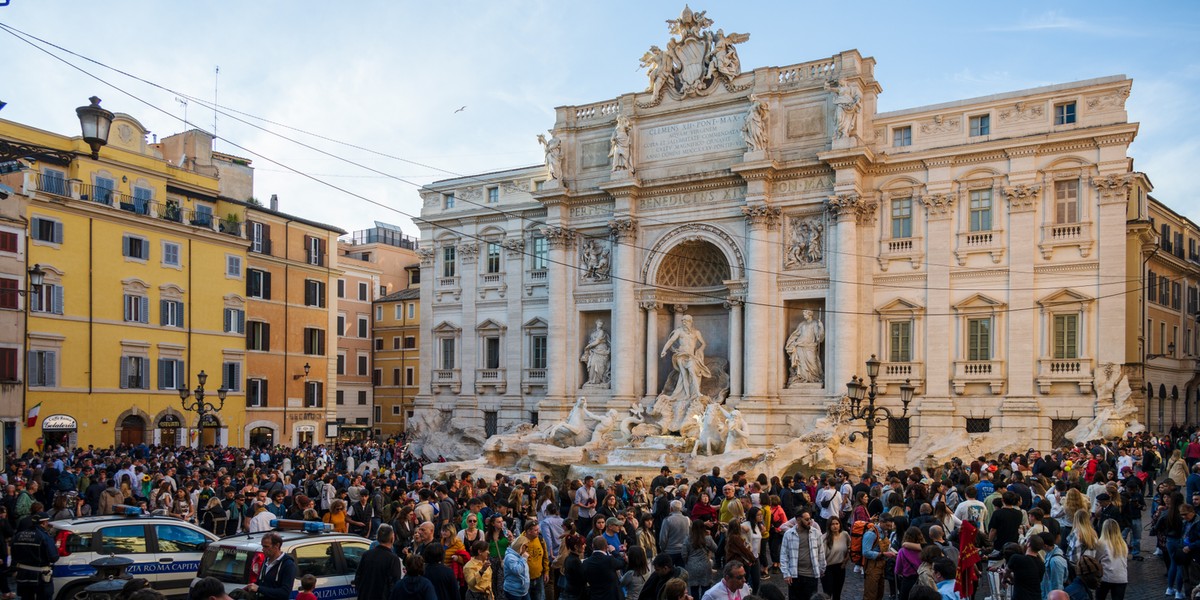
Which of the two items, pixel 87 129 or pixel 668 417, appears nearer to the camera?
pixel 87 129

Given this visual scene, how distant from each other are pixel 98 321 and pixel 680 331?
21.3 m

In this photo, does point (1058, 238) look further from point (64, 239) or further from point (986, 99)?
point (64, 239)

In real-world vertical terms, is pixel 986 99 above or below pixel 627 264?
above

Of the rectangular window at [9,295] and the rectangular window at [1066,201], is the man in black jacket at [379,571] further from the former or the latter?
the rectangular window at [9,295]

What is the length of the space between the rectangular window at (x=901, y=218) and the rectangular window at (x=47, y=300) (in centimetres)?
2899

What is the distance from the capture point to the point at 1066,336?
100 feet

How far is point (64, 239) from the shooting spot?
3541cm

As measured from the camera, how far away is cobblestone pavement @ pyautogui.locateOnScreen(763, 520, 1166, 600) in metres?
14.2

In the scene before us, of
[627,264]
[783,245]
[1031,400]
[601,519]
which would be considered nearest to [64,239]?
[627,264]

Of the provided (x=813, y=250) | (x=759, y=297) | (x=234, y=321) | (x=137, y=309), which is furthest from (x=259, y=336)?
→ (x=813, y=250)

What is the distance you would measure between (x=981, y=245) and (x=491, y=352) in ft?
65.8

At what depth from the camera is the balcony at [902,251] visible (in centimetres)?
3250

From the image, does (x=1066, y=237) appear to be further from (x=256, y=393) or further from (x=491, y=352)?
(x=256, y=393)

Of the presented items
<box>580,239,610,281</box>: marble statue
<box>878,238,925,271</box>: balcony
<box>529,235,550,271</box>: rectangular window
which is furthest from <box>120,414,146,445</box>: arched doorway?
<box>878,238,925,271</box>: balcony
